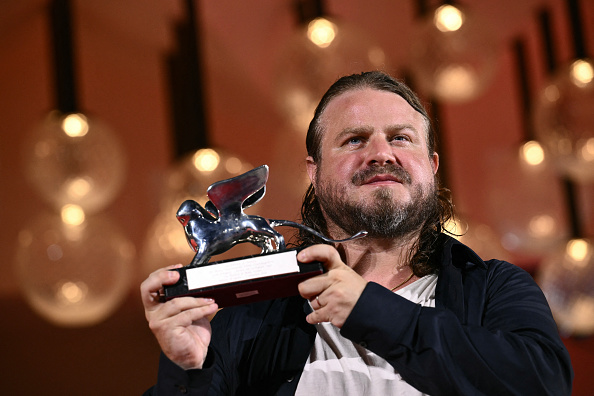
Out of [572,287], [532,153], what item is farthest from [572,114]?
[572,287]

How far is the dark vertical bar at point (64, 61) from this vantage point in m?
2.55

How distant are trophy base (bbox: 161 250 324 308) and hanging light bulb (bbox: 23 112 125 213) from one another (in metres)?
1.59

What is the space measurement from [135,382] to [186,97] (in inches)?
57.6

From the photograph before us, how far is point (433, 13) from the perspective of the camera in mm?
2596

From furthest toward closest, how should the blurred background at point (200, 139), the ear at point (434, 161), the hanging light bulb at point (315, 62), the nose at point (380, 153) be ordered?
the blurred background at point (200, 139) < the hanging light bulb at point (315, 62) < the ear at point (434, 161) < the nose at point (380, 153)

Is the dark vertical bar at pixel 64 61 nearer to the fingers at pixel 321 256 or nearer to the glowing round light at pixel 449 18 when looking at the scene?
the glowing round light at pixel 449 18

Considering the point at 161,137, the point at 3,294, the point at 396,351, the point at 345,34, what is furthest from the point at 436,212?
the point at 3,294

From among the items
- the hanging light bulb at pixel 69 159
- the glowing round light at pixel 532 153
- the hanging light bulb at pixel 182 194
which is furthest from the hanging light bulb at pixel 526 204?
the hanging light bulb at pixel 69 159

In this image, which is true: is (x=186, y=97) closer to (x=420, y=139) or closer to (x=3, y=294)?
(x=3, y=294)

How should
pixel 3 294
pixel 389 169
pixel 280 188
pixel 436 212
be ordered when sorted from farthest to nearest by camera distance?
pixel 3 294 < pixel 280 188 < pixel 436 212 < pixel 389 169

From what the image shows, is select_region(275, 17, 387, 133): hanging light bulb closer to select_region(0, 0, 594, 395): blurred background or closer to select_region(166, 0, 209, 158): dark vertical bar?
select_region(0, 0, 594, 395): blurred background

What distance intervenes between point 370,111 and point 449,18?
141cm

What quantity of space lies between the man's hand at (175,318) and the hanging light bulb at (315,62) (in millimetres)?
1482

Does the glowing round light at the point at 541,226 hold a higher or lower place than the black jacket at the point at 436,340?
higher
